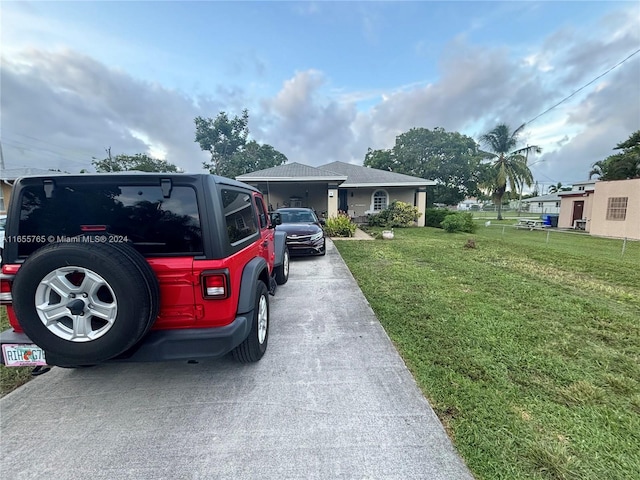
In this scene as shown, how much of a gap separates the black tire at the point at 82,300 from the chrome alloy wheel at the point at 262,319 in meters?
1.17

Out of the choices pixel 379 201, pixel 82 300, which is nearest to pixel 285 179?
pixel 379 201

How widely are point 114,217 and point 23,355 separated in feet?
3.81

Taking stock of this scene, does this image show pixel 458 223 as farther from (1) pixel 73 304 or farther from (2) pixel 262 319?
(1) pixel 73 304

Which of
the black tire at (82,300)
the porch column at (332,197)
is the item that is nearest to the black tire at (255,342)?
the black tire at (82,300)

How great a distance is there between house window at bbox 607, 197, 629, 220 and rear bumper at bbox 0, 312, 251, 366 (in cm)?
1997

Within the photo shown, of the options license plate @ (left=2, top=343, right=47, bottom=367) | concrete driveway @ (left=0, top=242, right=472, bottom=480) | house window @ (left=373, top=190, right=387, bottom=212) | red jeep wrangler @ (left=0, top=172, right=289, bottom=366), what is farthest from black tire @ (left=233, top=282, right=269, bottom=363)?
house window @ (left=373, top=190, right=387, bottom=212)

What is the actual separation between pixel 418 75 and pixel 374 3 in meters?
6.78

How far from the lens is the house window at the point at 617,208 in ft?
46.0

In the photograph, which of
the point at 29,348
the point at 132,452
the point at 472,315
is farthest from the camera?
the point at 472,315

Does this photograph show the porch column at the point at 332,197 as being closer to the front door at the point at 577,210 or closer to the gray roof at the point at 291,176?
the gray roof at the point at 291,176

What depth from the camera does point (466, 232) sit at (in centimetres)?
1554

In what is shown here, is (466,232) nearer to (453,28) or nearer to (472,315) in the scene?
(453,28)

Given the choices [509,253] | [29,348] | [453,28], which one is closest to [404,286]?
[29,348]

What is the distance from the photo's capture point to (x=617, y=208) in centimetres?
1434
